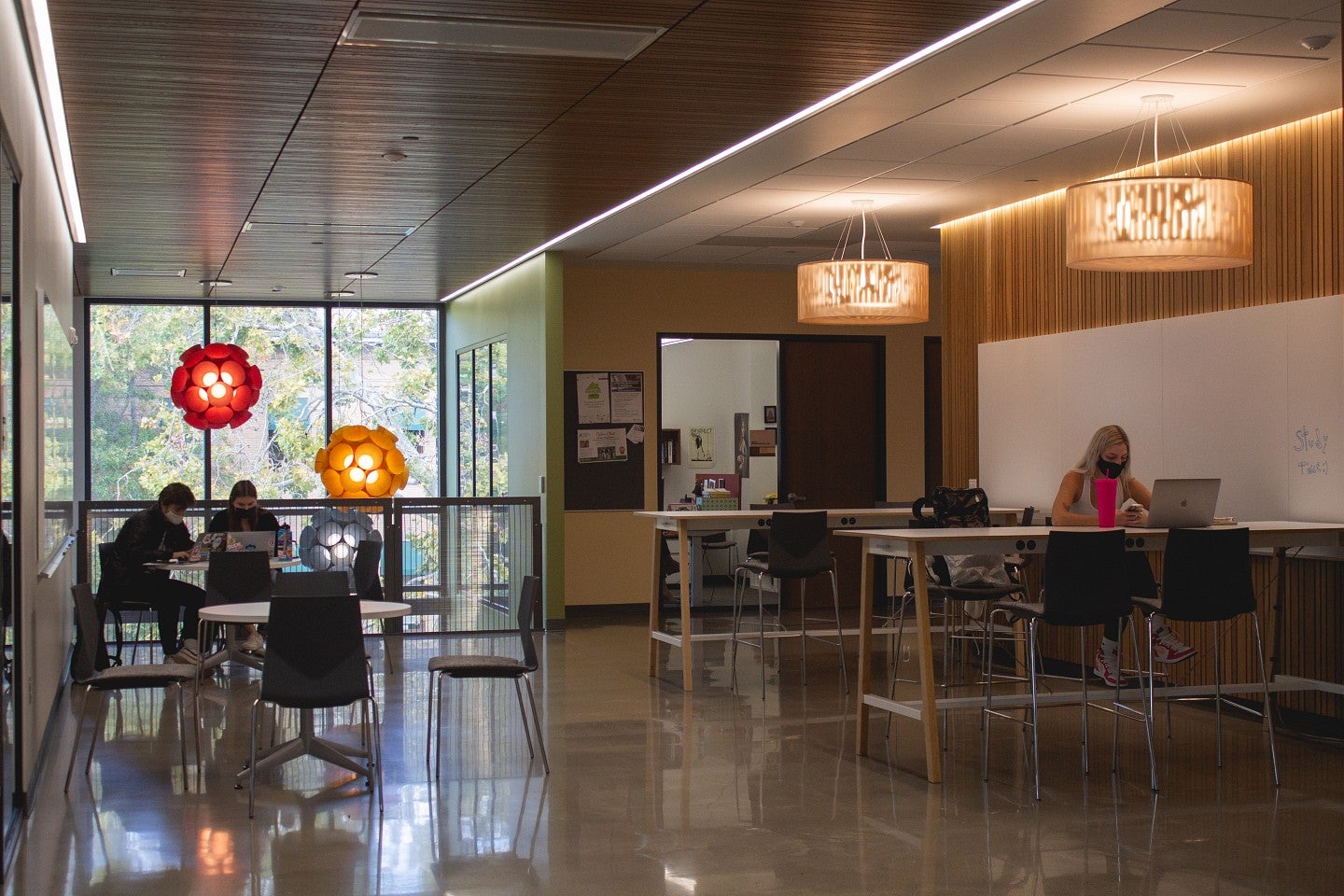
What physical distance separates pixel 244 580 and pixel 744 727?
2.88 metres

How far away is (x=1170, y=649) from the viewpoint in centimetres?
679

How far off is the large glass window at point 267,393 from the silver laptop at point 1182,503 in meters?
9.72

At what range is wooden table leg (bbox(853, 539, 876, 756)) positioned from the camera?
6090mm

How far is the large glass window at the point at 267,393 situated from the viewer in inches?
545

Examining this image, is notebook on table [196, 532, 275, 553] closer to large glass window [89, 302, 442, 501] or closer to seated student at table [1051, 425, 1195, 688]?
seated student at table [1051, 425, 1195, 688]

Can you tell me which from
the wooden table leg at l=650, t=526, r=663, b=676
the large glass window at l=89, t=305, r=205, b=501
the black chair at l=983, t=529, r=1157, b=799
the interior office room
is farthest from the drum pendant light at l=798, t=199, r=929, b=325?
the large glass window at l=89, t=305, r=205, b=501

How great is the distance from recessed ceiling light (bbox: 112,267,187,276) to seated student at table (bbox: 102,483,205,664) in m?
3.44

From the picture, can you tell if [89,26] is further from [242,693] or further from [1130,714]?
[1130,714]

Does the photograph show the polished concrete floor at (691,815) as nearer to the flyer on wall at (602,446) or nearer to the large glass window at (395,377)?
the flyer on wall at (602,446)

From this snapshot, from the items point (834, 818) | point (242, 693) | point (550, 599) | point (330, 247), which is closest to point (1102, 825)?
point (834, 818)

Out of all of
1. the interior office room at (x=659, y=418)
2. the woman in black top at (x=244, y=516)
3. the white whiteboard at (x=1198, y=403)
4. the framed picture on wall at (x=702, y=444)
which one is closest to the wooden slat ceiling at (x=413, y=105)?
the interior office room at (x=659, y=418)

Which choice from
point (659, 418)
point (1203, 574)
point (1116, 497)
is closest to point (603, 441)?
point (659, 418)

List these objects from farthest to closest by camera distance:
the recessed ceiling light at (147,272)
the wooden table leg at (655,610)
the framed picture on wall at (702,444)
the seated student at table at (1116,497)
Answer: the framed picture on wall at (702,444), the recessed ceiling light at (147,272), the wooden table leg at (655,610), the seated student at table at (1116,497)

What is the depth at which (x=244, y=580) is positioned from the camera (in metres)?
7.48
